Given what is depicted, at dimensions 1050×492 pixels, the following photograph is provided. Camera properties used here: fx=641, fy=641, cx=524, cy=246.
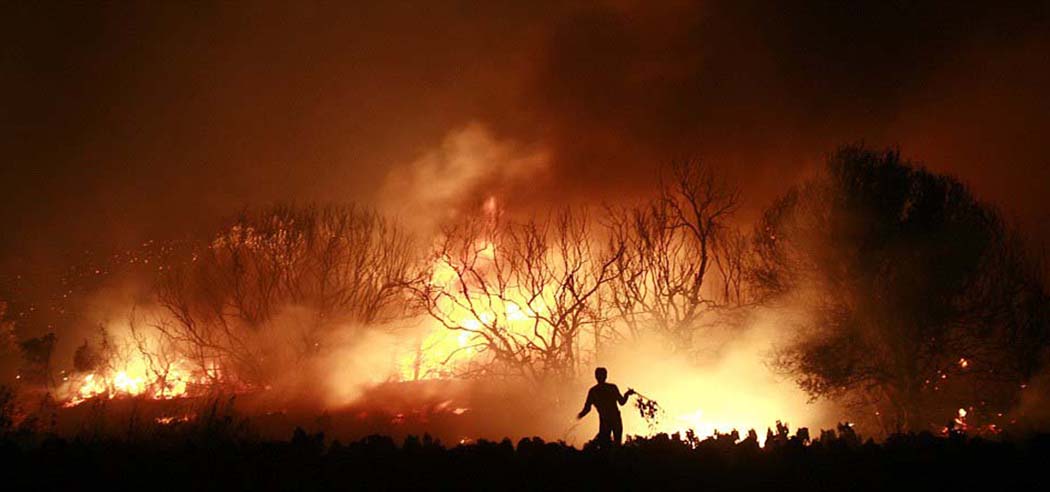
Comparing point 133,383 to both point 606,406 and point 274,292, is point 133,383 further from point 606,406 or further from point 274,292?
point 606,406

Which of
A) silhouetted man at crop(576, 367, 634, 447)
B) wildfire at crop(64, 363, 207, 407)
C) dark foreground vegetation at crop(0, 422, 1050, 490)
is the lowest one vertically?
dark foreground vegetation at crop(0, 422, 1050, 490)

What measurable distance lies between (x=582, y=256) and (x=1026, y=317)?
1310 centimetres

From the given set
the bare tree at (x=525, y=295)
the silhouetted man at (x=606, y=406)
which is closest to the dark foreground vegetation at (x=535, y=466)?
the silhouetted man at (x=606, y=406)

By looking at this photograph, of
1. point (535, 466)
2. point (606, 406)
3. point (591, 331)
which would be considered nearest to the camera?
point (535, 466)

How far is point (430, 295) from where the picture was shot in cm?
2594

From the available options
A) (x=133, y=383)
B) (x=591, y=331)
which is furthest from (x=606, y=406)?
(x=133, y=383)

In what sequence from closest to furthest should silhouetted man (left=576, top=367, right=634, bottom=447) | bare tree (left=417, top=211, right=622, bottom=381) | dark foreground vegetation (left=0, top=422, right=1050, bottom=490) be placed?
dark foreground vegetation (left=0, top=422, right=1050, bottom=490) < silhouetted man (left=576, top=367, right=634, bottom=447) < bare tree (left=417, top=211, right=622, bottom=381)

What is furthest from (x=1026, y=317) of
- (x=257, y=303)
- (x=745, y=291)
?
(x=257, y=303)

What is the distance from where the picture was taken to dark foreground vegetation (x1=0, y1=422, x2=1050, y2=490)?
5839 millimetres

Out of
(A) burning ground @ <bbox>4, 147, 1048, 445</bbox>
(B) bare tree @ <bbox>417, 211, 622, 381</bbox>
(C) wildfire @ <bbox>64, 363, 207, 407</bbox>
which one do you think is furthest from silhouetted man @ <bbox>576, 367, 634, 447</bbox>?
(C) wildfire @ <bbox>64, 363, 207, 407</bbox>

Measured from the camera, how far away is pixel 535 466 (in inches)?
252

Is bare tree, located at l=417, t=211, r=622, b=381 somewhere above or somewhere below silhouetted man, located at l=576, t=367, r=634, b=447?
above

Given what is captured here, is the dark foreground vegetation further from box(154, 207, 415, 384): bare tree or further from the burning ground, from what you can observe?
box(154, 207, 415, 384): bare tree

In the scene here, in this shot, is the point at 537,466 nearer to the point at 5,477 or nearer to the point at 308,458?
the point at 308,458
